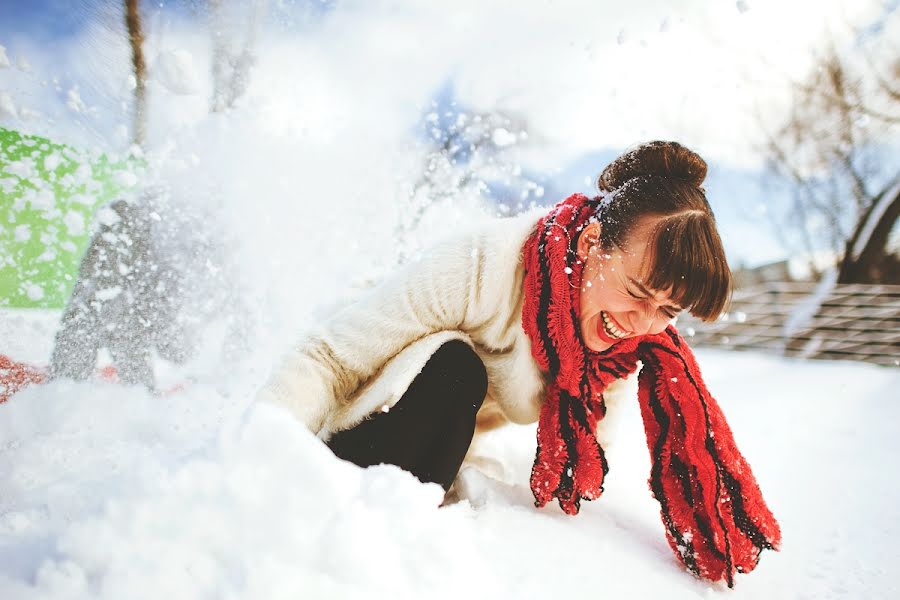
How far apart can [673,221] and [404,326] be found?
23.9 inches

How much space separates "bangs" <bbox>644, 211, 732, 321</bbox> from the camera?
104 centimetres

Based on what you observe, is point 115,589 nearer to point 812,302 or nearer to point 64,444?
point 64,444

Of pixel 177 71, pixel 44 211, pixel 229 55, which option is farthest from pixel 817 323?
pixel 44 211

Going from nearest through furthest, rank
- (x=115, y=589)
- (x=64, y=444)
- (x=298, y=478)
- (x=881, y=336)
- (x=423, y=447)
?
1. (x=115, y=589)
2. (x=298, y=478)
3. (x=423, y=447)
4. (x=64, y=444)
5. (x=881, y=336)

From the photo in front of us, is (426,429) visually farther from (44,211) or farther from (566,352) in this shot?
(44,211)

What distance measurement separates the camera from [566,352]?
1.20 metres

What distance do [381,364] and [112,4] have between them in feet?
4.50

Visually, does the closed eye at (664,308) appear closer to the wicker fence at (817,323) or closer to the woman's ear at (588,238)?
the woman's ear at (588,238)

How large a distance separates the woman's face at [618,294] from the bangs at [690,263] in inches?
0.8

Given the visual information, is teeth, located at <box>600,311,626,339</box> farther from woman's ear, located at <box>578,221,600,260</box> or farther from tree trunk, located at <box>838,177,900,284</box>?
tree trunk, located at <box>838,177,900,284</box>

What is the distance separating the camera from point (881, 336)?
3.48 meters

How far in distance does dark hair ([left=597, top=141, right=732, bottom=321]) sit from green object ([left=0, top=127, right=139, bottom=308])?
151cm

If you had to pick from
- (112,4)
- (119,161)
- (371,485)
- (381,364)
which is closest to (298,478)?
(371,485)

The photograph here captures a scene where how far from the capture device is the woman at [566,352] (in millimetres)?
1101
